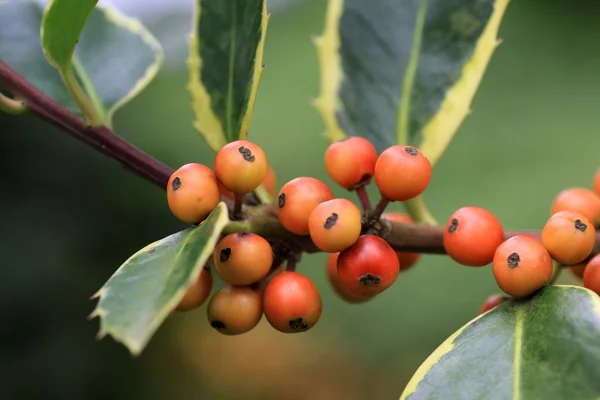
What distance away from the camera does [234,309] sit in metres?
0.96

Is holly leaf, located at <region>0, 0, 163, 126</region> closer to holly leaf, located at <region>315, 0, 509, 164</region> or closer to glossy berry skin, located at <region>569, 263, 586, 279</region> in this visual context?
holly leaf, located at <region>315, 0, 509, 164</region>

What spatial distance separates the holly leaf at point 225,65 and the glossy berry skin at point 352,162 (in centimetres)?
15

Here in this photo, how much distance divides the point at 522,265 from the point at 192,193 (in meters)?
0.46

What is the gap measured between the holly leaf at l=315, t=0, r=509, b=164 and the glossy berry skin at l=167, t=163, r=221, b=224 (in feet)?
1.39

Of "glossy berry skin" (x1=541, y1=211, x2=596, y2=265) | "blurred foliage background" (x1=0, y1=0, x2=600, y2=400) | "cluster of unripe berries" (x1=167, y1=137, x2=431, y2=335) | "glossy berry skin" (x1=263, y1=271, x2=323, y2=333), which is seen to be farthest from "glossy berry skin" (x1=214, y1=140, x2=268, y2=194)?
"blurred foliage background" (x1=0, y1=0, x2=600, y2=400)

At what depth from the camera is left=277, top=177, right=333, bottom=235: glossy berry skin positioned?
38.2 inches

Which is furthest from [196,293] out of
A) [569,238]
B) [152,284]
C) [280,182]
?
[280,182]

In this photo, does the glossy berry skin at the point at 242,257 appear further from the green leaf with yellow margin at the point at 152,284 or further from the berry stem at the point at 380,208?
the berry stem at the point at 380,208

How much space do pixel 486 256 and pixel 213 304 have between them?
405 millimetres

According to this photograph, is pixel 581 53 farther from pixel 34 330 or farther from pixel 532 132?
pixel 34 330

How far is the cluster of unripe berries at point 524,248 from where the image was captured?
94 centimetres

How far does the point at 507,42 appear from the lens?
4547 millimetres

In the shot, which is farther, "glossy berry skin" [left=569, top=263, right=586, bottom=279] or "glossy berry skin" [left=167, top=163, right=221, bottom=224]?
"glossy berry skin" [left=569, top=263, right=586, bottom=279]

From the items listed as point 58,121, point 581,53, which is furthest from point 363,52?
point 581,53
